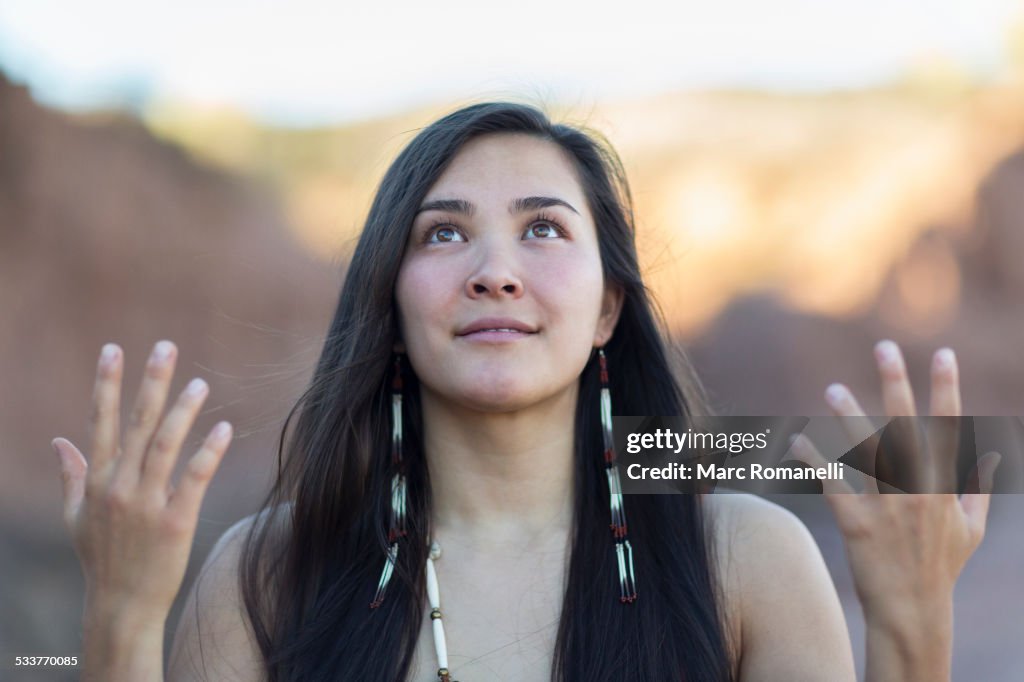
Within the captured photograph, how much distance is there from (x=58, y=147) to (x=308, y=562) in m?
8.30

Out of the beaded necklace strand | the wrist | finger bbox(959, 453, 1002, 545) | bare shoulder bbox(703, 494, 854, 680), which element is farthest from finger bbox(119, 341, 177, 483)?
finger bbox(959, 453, 1002, 545)

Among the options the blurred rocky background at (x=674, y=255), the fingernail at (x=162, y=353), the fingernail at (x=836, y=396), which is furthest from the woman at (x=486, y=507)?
the blurred rocky background at (x=674, y=255)

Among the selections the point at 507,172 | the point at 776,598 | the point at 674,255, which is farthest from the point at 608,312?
the point at 674,255

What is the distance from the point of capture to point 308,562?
2635 millimetres

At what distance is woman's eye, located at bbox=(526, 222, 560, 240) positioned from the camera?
8.52 ft

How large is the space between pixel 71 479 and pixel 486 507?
1019 millimetres

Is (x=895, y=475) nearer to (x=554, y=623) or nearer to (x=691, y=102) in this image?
(x=554, y=623)

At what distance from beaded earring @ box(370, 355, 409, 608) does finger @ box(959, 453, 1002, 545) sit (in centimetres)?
131

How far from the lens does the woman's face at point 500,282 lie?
2.43m

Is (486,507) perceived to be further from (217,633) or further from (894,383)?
(894,383)

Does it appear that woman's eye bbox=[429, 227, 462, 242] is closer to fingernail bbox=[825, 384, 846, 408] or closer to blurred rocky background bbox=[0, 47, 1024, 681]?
fingernail bbox=[825, 384, 846, 408]

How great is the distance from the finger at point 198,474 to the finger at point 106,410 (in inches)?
5.7

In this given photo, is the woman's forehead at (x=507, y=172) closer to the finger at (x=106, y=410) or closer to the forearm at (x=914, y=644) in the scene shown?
the finger at (x=106, y=410)

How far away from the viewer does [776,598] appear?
2449 mm
